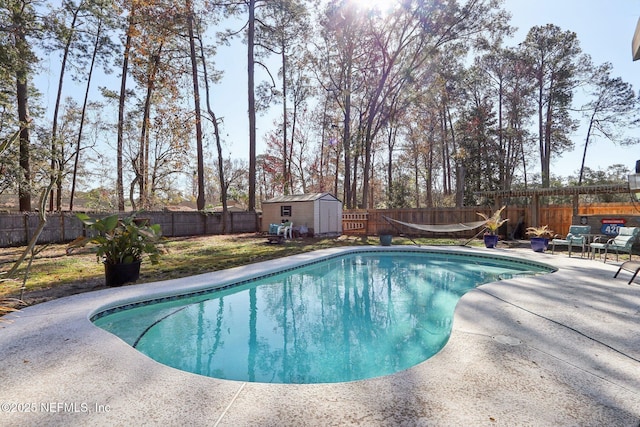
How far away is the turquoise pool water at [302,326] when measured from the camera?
2898 mm

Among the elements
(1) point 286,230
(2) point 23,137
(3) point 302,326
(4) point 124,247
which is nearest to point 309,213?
(1) point 286,230

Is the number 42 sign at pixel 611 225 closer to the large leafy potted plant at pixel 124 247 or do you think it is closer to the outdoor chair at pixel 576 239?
the outdoor chair at pixel 576 239

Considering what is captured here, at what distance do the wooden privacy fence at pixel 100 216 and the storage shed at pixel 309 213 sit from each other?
2.12 meters

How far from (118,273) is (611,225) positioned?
12248mm

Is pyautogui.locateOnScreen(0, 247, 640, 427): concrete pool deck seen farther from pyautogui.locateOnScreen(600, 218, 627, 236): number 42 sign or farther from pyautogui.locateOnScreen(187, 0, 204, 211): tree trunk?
pyautogui.locateOnScreen(187, 0, 204, 211): tree trunk

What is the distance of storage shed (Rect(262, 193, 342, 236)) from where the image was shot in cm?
1346

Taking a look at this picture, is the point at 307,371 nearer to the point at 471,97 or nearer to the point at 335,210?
the point at 335,210

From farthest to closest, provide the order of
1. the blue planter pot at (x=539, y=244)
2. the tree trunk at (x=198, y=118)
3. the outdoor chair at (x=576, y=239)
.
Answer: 1. the tree trunk at (x=198, y=118)
2. the blue planter pot at (x=539, y=244)
3. the outdoor chair at (x=576, y=239)

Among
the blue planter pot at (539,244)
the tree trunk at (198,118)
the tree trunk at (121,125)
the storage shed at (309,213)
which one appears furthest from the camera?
the tree trunk at (198,118)

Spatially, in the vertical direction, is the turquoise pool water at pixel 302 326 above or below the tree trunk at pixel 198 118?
below

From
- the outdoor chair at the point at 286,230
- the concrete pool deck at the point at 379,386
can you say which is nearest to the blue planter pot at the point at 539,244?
the concrete pool deck at the point at 379,386

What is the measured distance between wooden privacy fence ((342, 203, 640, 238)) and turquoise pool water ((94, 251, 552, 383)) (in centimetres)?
563

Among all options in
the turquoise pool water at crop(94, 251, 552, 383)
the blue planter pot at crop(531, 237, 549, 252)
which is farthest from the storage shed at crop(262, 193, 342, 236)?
the blue planter pot at crop(531, 237, 549, 252)

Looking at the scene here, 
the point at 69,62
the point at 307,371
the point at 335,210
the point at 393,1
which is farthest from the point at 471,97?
the point at 69,62
